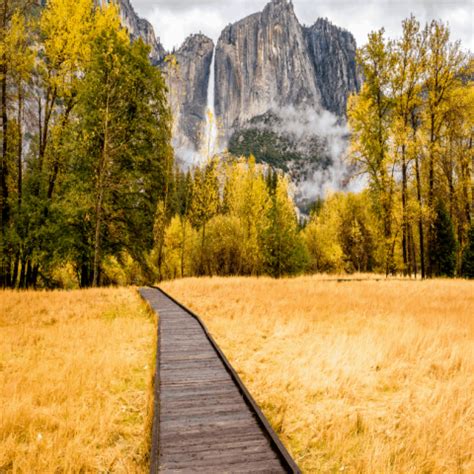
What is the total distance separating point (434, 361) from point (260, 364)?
148 inches

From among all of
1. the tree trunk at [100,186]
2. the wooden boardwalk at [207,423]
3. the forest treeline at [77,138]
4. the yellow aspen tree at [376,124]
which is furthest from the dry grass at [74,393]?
the yellow aspen tree at [376,124]

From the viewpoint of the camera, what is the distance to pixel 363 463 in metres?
3.77

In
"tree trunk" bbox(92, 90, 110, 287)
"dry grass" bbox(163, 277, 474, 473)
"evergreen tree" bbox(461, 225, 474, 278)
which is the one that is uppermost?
"tree trunk" bbox(92, 90, 110, 287)

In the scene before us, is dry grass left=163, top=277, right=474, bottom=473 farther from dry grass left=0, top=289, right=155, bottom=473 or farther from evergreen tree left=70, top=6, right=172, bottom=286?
evergreen tree left=70, top=6, right=172, bottom=286

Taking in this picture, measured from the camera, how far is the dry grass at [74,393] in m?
3.92

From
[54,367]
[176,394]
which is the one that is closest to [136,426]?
[176,394]

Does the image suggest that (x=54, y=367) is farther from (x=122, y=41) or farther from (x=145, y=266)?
(x=122, y=41)

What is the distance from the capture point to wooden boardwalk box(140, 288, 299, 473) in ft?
11.9

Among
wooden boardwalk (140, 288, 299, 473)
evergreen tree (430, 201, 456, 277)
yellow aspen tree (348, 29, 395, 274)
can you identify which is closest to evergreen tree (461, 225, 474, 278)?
evergreen tree (430, 201, 456, 277)

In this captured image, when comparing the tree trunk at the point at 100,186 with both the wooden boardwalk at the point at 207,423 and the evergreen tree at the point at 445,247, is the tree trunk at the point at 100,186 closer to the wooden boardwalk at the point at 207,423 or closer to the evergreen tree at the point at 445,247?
the wooden boardwalk at the point at 207,423

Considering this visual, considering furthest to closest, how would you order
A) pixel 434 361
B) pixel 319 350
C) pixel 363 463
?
pixel 319 350
pixel 434 361
pixel 363 463

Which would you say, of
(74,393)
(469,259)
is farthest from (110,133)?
(469,259)

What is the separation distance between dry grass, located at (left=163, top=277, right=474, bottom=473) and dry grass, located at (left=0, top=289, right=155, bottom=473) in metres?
2.05

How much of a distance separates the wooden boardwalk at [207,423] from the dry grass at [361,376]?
43cm
